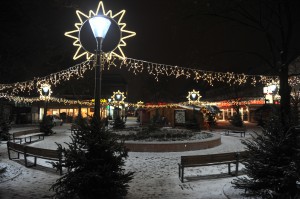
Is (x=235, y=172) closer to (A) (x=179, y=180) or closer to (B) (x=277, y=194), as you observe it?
(A) (x=179, y=180)

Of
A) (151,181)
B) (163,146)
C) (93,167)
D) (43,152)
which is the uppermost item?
(93,167)

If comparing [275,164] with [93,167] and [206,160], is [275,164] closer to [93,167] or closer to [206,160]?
[206,160]

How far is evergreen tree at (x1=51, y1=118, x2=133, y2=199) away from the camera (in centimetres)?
680

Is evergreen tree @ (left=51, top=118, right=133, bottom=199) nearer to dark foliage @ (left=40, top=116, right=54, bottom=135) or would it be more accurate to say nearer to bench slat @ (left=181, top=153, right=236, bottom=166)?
bench slat @ (left=181, top=153, right=236, bottom=166)

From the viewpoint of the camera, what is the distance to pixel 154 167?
1123cm

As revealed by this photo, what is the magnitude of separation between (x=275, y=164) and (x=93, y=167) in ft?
14.6

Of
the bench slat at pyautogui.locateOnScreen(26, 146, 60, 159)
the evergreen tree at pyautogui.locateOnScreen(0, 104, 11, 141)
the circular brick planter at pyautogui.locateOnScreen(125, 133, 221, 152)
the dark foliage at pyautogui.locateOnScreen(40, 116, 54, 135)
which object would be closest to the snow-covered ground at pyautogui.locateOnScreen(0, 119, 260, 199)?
the bench slat at pyautogui.locateOnScreen(26, 146, 60, 159)

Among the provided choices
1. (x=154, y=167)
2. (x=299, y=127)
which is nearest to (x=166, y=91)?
(x=154, y=167)

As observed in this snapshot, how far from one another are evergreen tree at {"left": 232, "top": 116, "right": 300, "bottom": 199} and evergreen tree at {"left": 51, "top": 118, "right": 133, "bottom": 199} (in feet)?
10.3

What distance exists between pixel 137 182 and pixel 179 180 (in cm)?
138

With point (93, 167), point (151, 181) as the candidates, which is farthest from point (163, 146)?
point (93, 167)

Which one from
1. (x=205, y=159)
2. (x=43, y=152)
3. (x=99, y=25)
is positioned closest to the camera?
(x=99, y=25)

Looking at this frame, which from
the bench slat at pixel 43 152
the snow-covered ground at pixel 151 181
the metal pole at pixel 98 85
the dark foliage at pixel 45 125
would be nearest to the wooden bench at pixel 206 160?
the snow-covered ground at pixel 151 181

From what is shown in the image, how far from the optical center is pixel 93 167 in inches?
274
